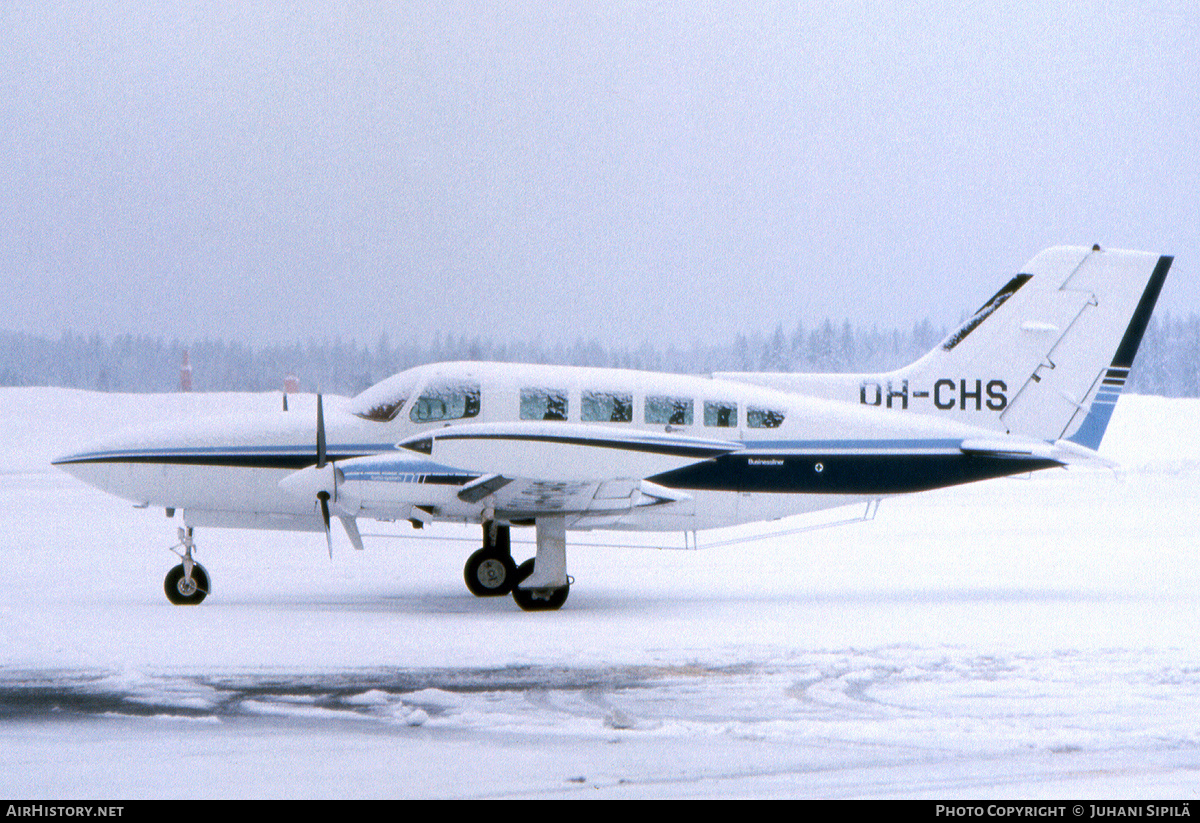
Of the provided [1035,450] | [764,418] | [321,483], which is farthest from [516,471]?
[1035,450]

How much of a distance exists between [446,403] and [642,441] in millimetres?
2479

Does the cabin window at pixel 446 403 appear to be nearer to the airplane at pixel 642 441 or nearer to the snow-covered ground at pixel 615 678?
the airplane at pixel 642 441

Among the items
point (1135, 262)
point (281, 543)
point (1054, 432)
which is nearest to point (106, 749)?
point (1054, 432)

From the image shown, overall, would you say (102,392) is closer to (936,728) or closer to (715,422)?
(715,422)

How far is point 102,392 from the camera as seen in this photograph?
50.0 metres

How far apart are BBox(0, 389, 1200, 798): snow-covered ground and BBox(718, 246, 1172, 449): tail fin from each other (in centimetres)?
223

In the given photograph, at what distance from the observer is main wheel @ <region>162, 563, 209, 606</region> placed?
12.6 metres

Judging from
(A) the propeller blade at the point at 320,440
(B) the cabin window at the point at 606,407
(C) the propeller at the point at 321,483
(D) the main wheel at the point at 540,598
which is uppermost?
(B) the cabin window at the point at 606,407

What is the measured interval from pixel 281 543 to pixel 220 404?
2546cm

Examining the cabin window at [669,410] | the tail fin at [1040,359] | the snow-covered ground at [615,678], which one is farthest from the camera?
the tail fin at [1040,359]

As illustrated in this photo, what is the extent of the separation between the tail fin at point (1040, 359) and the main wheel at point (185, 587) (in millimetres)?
6581

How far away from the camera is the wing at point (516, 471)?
38.8 feet

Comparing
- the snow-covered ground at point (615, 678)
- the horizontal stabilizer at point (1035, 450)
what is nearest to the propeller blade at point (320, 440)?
the snow-covered ground at point (615, 678)

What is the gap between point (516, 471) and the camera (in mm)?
11898
